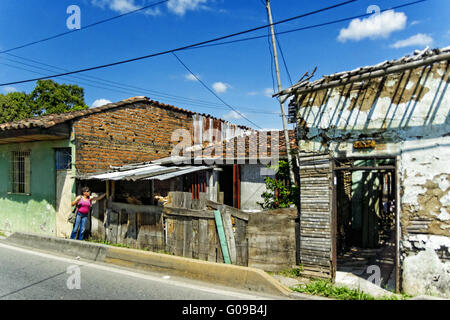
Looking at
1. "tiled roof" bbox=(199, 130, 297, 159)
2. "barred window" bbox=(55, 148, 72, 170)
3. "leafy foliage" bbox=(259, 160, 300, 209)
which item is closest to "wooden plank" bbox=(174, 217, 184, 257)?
"leafy foliage" bbox=(259, 160, 300, 209)

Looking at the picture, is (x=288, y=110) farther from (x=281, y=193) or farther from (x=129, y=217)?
(x=129, y=217)

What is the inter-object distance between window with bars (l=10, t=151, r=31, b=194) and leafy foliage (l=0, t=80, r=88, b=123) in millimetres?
16611

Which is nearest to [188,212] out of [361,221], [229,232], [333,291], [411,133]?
[229,232]

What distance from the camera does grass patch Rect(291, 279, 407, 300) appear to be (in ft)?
17.3

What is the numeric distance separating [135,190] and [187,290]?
4.44 metres

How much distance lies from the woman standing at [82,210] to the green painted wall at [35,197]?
5.99 feet

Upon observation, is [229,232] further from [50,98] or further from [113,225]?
[50,98]

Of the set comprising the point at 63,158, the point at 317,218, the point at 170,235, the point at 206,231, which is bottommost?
the point at 170,235

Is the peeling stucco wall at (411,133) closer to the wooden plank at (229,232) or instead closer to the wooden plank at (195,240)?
the wooden plank at (229,232)

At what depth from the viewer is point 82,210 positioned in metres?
9.01

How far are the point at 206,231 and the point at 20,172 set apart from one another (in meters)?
8.95

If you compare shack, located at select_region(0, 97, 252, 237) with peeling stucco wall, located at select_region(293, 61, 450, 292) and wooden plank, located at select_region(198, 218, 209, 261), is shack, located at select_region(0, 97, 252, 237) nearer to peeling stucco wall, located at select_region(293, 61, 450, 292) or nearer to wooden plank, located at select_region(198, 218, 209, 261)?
wooden plank, located at select_region(198, 218, 209, 261)

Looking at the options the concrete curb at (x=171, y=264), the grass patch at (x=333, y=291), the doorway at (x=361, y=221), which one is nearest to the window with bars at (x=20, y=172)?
the concrete curb at (x=171, y=264)

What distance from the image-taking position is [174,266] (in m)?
6.77
